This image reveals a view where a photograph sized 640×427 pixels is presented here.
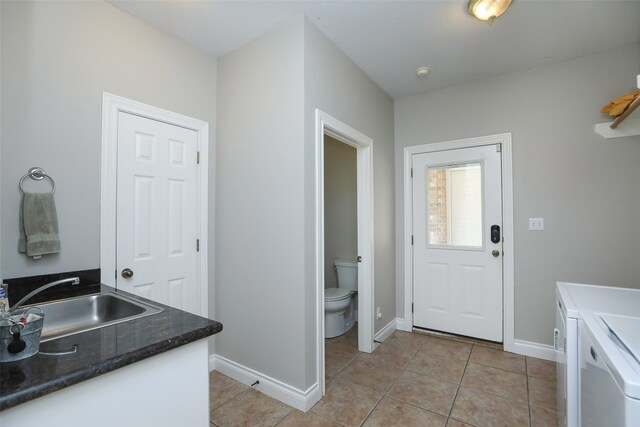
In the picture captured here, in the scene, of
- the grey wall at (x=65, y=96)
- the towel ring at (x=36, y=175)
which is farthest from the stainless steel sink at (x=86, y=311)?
the towel ring at (x=36, y=175)

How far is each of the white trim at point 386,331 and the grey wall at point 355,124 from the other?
48 mm

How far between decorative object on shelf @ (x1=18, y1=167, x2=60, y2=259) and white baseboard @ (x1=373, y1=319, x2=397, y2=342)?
256cm

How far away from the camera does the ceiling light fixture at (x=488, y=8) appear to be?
5.89ft

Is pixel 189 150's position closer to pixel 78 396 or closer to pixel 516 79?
pixel 78 396

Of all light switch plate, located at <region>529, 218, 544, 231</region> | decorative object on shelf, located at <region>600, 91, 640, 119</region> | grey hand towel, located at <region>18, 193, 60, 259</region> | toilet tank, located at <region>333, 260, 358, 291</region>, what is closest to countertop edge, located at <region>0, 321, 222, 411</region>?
grey hand towel, located at <region>18, 193, 60, 259</region>

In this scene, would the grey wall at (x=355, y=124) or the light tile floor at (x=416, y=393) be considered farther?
the grey wall at (x=355, y=124)

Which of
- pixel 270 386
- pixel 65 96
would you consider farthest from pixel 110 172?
pixel 270 386

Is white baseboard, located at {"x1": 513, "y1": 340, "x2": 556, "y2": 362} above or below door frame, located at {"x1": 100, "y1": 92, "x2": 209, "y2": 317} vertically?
below

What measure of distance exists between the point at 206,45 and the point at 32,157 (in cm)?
141

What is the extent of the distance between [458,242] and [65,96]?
3.26m

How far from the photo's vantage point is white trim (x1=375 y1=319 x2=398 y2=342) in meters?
2.94

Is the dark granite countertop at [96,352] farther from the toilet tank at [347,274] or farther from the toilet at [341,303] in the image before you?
the toilet tank at [347,274]

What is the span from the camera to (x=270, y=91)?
2121mm

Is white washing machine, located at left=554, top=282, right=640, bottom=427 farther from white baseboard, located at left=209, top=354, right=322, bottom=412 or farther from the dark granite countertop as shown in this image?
white baseboard, located at left=209, top=354, right=322, bottom=412
